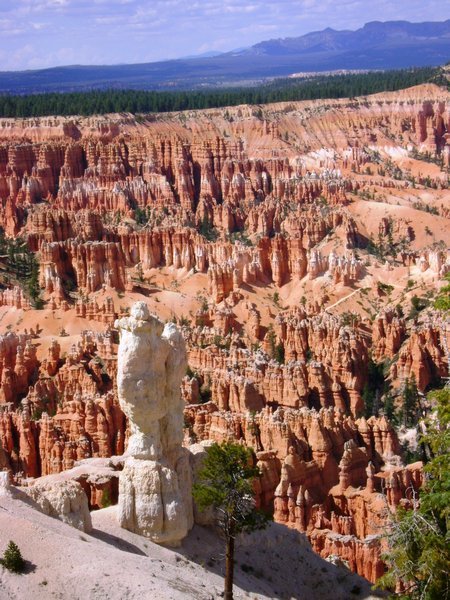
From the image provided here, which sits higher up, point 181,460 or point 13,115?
point 13,115

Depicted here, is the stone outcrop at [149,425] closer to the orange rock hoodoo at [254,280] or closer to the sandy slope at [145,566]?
the sandy slope at [145,566]

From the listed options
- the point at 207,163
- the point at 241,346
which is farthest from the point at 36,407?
the point at 207,163

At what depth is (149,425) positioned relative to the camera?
86.3 ft

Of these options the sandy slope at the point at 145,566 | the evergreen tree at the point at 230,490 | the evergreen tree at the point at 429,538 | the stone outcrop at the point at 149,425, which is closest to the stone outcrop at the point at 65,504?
the sandy slope at the point at 145,566

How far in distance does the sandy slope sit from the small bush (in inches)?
5.4

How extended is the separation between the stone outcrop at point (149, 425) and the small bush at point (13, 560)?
5383 mm

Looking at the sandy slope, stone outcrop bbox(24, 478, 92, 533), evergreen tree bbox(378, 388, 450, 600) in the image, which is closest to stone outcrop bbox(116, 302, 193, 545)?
the sandy slope

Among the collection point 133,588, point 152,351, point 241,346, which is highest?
point 152,351

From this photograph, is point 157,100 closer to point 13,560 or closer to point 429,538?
point 13,560

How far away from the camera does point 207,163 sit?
101375 mm

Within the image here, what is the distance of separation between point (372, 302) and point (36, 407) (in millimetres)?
28081

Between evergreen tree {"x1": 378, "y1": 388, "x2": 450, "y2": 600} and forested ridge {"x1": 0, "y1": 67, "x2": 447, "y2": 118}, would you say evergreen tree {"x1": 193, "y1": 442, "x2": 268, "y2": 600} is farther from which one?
forested ridge {"x1": 0, "y1": 67, "x2": 447, "y2": 118}

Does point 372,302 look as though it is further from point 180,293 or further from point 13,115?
point 13,115

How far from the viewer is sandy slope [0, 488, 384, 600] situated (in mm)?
20750
